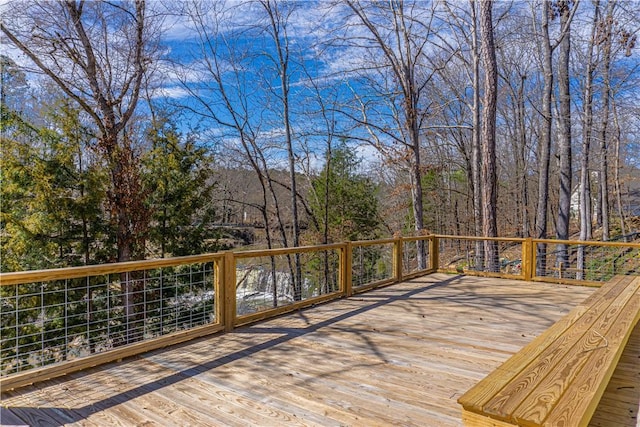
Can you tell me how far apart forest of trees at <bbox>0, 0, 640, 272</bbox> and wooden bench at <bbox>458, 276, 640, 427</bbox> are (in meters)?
5.62

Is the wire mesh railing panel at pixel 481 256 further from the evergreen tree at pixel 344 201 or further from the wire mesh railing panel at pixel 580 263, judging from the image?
the evergreen tree at pixel 344 201

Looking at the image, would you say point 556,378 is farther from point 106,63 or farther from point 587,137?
point 587,137

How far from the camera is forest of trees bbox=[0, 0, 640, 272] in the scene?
817cm

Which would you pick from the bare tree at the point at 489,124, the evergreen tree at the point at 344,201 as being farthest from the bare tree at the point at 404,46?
the evergreen tree at the point at 344,201

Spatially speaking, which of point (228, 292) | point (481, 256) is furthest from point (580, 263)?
point (228, 292)

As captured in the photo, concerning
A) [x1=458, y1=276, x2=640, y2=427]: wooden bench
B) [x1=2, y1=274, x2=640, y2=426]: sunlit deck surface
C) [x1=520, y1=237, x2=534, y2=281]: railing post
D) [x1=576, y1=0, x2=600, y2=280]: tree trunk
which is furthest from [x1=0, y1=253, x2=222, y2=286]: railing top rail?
[x1=576, y1=0, x2=600, y2=280]: tree trunk

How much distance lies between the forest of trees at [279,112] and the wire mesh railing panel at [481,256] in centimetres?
39

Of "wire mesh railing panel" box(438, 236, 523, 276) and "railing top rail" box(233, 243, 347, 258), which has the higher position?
"railing top rail" box(233, 243, 347, 258)

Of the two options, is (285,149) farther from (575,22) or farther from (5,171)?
(575,22)

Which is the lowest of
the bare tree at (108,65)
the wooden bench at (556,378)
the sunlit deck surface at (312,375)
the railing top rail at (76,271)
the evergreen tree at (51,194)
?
the sunlit deck surface at (312,375)

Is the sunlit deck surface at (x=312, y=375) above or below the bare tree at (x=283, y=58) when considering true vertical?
below

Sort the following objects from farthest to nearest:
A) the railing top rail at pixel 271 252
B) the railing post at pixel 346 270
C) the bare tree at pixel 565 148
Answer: the bare tree at pixel 565 148 < the railing post at pixel 346 270 < the railing top rail at pixel 271 252

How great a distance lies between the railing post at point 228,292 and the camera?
4.08 meters

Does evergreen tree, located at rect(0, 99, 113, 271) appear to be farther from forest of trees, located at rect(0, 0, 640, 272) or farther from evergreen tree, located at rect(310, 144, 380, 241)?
evergreen tree, located at rect(310, 144, 380, 241)
